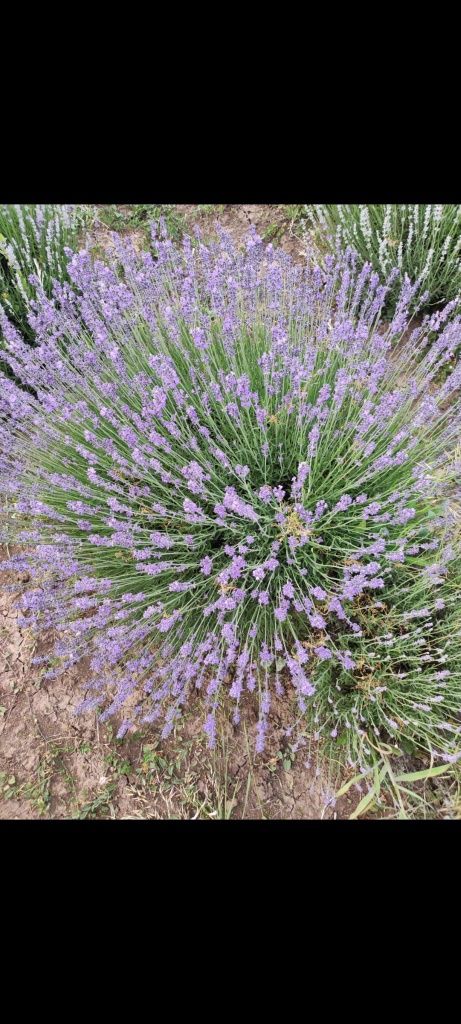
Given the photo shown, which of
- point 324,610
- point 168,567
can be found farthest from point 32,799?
point 324,610

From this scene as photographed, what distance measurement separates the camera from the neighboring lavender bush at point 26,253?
385 centimetres

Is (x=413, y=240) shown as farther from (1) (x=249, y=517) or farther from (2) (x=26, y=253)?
(1) (x=249, y=517)

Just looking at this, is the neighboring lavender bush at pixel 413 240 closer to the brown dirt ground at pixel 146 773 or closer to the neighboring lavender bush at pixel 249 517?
the neighboring lavender bush at pixel 249 517

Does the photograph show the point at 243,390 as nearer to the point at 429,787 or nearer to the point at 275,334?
the point at 275,334

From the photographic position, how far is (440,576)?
8.33 feet

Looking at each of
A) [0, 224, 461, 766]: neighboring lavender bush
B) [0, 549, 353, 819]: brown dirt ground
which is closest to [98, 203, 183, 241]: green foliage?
[0, 224, 461, 766]: neighboring lavender bush

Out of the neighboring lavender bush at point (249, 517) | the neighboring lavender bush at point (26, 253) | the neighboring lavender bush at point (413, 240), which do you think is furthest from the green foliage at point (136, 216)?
the neighboring lavender bush at point (249, 517)

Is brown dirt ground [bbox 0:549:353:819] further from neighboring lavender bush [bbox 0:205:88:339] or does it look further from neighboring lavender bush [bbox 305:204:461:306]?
neighboring lavender bush [bbox 305:204:461:306]

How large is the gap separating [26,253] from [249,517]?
272cm

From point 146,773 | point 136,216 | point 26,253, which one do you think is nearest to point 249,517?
point 146,773

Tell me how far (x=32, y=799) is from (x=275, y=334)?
2.34 meters

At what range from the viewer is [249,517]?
2256mm

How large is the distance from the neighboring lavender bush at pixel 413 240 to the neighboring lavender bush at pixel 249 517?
45.3 inches

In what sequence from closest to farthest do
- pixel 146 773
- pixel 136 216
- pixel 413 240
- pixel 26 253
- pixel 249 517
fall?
pixel 249 517 < pixel 146 773 < pixel 26 253 < pixel 413 240 < pixel 136 216
